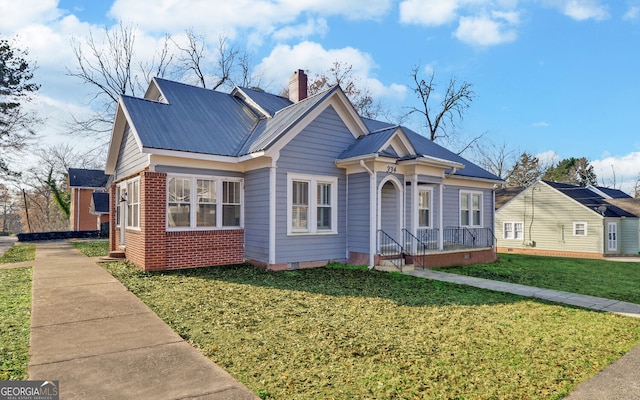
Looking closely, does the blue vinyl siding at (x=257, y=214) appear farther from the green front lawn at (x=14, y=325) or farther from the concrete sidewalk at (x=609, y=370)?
the concrete sidewalk at (x=609, y=370)

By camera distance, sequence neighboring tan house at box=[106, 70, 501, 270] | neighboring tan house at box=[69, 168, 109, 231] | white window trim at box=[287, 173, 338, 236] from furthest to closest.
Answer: neighboring tan house at box=[69, 168, 109, 231] < white window trim at box=[287, 173, 338, 236] < neighboring tan house at box=[106, 70, 501, 270]

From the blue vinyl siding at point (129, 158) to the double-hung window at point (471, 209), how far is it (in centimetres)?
1299

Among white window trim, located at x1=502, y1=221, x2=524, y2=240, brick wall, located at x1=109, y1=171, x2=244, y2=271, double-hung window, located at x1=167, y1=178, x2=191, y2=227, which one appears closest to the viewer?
brick wall, located at x1=109, y1=171, x2=244, y2=271

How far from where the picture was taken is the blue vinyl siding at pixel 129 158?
37.4ft

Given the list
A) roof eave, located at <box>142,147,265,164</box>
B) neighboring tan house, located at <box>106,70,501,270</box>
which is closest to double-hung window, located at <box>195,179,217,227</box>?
neighboring tan house, located at <box>106,70,501,270</box>

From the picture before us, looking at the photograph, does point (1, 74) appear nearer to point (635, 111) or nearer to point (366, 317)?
point (366, 317)

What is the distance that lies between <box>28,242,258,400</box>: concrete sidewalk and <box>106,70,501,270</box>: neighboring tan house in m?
3.98

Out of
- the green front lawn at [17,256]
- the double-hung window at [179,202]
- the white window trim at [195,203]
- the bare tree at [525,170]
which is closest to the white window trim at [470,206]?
the white window trim at [195,203]

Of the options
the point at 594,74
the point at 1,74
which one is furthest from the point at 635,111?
the point at 1,74

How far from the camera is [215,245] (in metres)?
11.3

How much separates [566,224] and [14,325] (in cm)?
2795

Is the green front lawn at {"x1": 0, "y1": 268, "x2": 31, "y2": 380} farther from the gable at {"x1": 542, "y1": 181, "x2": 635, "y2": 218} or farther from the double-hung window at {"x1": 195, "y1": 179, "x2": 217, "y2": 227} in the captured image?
the gable at {"x1": 542, "y1": 181, "x2": 635, "y2": 218}

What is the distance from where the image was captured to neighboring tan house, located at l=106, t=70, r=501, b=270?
1058 cm

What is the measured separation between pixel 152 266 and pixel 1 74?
2391 cm
